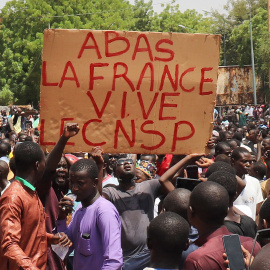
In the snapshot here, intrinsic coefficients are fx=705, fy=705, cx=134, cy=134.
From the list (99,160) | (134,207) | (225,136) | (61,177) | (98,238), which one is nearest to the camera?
(98,238)

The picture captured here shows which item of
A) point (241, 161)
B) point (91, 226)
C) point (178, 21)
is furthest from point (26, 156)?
point (178, 21)

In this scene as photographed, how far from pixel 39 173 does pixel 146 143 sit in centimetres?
143

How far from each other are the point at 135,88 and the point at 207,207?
2080 mm

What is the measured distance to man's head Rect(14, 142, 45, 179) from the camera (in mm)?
4465

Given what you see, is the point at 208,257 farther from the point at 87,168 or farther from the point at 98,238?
the point at 87,168

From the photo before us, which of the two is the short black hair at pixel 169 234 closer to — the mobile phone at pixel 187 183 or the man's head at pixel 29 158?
the man's head at pixel 29 158

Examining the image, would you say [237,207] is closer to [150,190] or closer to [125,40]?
[150,190]

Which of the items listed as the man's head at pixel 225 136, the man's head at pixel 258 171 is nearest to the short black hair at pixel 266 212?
the man's head at pixel 258 171

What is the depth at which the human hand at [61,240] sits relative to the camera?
4.59m

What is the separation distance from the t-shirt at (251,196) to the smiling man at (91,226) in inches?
90.5

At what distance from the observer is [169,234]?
3654 millimetres

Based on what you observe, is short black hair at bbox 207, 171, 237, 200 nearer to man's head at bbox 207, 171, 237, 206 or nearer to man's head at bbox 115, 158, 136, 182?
man's head at bbox 207, 171, 237, 206

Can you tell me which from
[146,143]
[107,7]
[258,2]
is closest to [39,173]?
[146,143]

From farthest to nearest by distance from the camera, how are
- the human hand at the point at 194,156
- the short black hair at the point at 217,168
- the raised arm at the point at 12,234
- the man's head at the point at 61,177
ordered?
the man's head at the point at 61,177, the human hand at the point at 194,156, the short black hair at the point at 217,168, the raised arm at the point at 12,234
